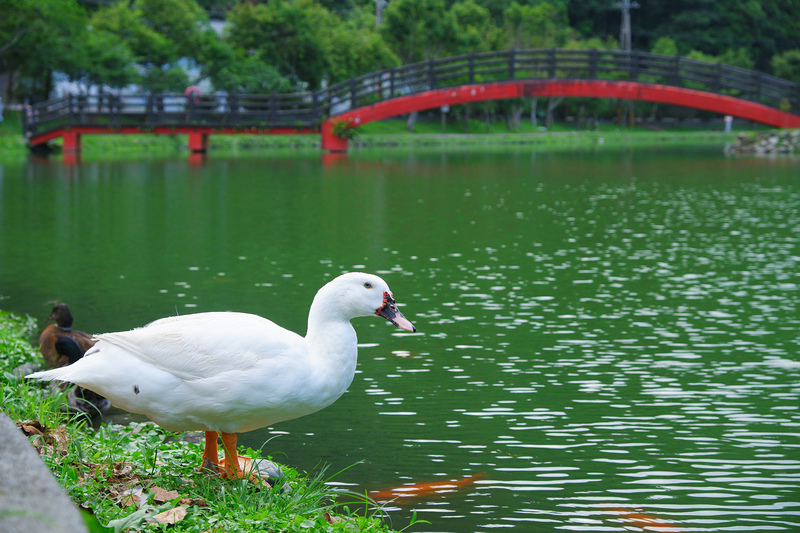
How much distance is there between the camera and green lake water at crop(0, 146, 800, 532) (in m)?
4.55

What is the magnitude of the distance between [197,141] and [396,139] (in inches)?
624

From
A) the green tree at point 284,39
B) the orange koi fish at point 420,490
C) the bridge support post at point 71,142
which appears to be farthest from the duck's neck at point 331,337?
the green tree at point 284,39

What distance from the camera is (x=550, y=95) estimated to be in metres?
32.5

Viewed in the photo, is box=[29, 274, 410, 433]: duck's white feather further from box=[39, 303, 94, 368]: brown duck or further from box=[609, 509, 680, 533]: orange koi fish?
box=[39, 303, 94, 368]: brown duck

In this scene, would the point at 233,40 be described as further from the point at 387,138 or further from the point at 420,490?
the point at 420,490

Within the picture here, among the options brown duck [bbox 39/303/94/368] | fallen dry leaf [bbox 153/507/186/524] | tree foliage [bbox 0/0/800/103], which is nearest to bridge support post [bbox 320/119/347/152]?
tree foliage [bbox 0/0/800/103]

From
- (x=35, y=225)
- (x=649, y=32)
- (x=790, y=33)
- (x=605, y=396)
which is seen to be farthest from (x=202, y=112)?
(x=790, y=33)

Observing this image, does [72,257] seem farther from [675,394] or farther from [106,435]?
[675,394]

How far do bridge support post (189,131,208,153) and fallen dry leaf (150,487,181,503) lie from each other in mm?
30612

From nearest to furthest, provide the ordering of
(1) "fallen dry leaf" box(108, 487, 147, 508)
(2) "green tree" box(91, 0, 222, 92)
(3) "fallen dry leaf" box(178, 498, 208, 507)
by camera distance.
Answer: (1) "fallen dry leaf" box(108, 487, 147, 508) < (3) "fallen dry leaf" box(178, 498, 208, 507) < (2) "green tree" box(91, 0, 222, 92)

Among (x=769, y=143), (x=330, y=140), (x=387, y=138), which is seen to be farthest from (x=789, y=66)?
(x=330, y=140)

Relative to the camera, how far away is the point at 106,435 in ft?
15.2

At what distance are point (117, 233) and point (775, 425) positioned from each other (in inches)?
Result: 398

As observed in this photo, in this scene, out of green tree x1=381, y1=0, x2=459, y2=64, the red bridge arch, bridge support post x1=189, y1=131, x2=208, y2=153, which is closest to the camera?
the red bridge arch
